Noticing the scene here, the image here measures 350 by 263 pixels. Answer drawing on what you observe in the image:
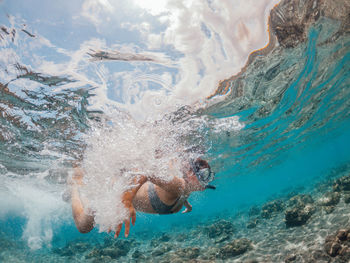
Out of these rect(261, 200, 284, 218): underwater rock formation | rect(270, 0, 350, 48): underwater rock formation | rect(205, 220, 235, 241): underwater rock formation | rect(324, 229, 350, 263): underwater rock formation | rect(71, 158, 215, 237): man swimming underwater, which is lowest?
rect(324, 229, 350, 263): underwater rock formation

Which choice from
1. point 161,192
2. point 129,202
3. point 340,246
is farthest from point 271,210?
point 129,202

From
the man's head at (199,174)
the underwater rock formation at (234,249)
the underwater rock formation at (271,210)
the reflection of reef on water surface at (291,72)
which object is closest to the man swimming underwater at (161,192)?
the man's head at (199,174)

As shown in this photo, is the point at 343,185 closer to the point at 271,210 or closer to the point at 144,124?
the point at 271,210

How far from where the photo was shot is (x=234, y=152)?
2073cm

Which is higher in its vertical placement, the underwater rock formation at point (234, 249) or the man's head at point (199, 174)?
the man's head at point (199, 174)

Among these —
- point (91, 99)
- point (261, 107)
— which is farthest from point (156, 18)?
point (261, 107)

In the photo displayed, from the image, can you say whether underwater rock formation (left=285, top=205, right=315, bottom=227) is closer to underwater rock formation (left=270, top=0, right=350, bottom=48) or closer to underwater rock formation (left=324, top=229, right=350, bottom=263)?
underwater rock formation (left=324, top=229, right=350, bottom=263)

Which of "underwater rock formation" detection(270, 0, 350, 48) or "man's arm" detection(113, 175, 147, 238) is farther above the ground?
"underwater rock formation" detection(270, 0, 350, 48)

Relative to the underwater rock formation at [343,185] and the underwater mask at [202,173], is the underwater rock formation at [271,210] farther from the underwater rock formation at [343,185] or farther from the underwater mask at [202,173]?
the underwater mask at [202,173]

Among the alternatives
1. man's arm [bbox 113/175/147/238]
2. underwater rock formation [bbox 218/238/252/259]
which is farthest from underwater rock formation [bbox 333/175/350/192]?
man's arm [bbox 113/175/147/238]

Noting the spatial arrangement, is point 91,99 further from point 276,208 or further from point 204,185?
point 276,208

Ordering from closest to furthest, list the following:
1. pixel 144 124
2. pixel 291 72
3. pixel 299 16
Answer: pixel 299 16, pixel 144 124, pixel 291 72

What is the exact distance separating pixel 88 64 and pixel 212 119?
7402 mm

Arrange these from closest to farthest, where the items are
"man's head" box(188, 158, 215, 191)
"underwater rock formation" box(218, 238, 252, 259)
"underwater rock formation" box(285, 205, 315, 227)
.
A: "man's head" box(188, 158, 215, 191) → "underwater rock formation" box(218, 238, 252, 259) → "underwater rock formation" box(285, 205, 315, 227)
